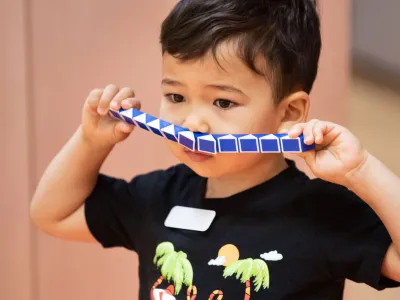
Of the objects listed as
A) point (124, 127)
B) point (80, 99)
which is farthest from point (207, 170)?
point (80, 99)

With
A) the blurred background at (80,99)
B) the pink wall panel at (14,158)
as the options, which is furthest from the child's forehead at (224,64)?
the pink wall panel at (14,158)

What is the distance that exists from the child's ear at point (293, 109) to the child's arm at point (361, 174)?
0.07 metres

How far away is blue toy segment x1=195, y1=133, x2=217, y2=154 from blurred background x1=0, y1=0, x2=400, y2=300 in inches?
17.3

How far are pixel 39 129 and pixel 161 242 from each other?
1.56 feet

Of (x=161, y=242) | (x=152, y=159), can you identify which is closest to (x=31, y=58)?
(x=152, y=159)

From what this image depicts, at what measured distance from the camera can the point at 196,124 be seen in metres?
0.56

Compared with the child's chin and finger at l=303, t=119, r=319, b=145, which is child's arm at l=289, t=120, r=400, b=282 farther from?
the child's chin

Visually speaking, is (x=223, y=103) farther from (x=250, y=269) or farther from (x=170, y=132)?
(x=250, y=269)

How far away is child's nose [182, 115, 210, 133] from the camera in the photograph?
56 centimetres

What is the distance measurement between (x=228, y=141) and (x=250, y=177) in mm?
104

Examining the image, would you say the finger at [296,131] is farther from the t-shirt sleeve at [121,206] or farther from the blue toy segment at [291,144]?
the t-shirt sleeve at [121,206]

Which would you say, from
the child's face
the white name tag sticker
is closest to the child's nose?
the child's face

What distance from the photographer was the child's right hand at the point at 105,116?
665 mm

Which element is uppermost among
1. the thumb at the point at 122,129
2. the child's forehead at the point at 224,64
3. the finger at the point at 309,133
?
the child's forehead at the point at 224,64
